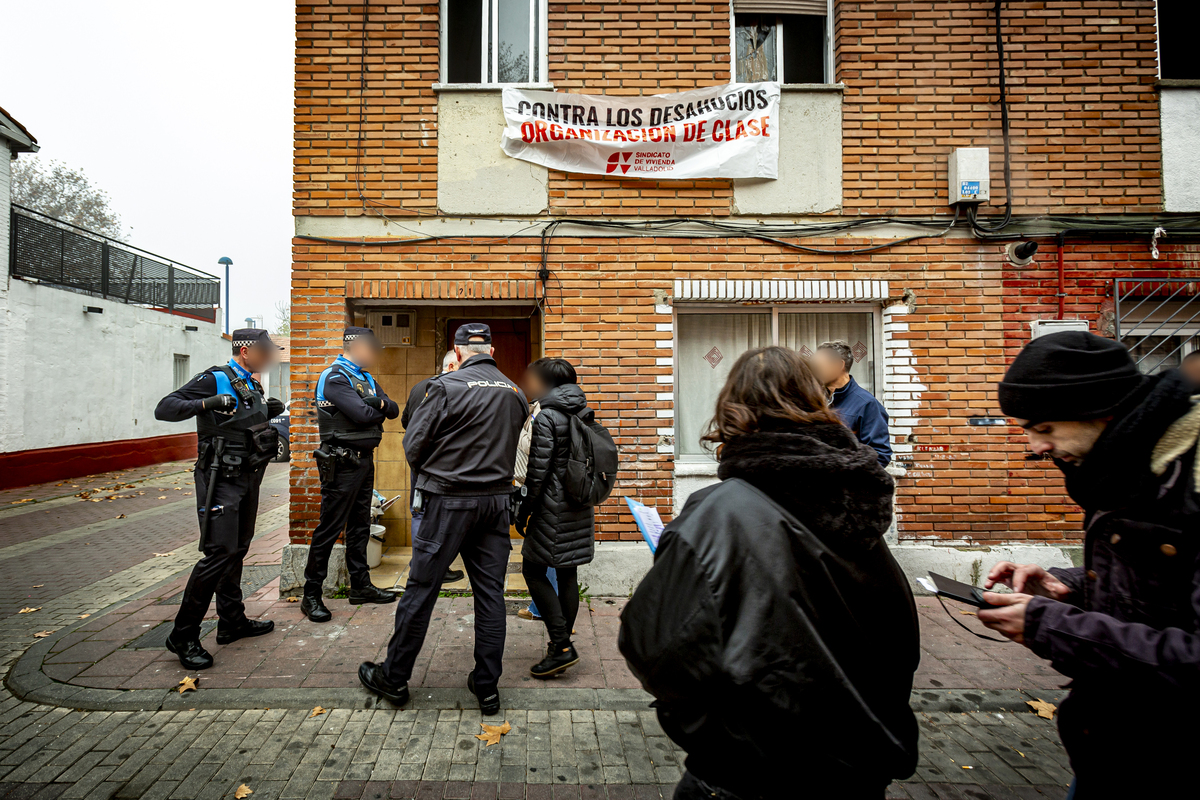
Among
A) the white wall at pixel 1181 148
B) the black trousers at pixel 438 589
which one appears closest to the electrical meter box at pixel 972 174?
the white wall at pixel 1181 148

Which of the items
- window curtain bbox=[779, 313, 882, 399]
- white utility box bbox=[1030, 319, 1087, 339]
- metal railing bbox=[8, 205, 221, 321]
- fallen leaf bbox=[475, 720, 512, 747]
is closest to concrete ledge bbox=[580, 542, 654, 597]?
fallen leaf bbox=[475, 720, 512, 747]

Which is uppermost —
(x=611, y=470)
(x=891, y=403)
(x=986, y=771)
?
(x=891, y=403)

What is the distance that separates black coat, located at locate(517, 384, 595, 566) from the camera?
3.58 metres

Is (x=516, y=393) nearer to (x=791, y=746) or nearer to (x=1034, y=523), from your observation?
(x=791, y=746)

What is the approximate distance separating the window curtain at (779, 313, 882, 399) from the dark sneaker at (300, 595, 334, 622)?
15.0 feet

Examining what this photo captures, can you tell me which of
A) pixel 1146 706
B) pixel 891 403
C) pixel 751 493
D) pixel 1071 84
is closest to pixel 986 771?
pixel 1146 706

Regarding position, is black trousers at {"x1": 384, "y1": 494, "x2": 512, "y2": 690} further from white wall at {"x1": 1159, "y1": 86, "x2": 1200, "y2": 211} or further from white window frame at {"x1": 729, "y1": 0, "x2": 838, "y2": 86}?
white wall at {"x1": 1159, "y1": 86, "x2": 1200, "y2": 211}

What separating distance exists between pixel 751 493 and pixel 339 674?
3333 mm

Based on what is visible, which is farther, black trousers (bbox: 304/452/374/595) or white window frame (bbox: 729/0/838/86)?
white window frame (bbox: 729/0/838/86)

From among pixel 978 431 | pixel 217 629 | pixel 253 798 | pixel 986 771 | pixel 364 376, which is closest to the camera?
pixel 253 798

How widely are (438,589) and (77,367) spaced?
41.9 ft

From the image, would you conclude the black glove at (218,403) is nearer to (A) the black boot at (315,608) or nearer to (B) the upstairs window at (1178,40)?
(A) the black boot at (315,608)

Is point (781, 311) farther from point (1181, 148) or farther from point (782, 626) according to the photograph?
point (782, 626)

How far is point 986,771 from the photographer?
112 inches
